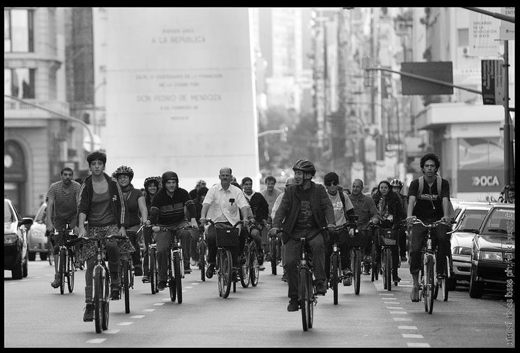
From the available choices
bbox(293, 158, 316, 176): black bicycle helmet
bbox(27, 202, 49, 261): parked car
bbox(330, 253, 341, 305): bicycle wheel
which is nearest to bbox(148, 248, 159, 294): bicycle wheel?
bbox(330, 253, 341, 305): bicycle wheel

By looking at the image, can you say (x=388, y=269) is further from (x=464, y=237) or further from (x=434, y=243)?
(x=434, y=243)

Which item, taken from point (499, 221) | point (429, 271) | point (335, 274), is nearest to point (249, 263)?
point (499, 221)

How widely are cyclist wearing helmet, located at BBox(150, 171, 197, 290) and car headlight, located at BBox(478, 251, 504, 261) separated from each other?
13.6 feet

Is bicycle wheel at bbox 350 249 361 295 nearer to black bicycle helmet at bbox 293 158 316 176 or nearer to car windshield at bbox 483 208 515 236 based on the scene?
car windshield at bbox 483 208 515 236

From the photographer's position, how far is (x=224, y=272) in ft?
72.5

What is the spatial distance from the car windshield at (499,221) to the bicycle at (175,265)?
16.3ft

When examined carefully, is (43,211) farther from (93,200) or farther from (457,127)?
(457,127)

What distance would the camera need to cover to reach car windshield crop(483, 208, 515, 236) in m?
23.2

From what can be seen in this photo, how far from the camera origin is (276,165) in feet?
515

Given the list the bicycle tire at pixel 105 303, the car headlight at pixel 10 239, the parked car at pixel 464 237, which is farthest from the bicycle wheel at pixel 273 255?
the bicycle tire at pixel 105 303

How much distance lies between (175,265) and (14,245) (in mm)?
8830

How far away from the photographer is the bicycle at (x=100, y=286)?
50.7ft

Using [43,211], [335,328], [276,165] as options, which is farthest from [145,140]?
[276,165]

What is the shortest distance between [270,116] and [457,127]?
117m
